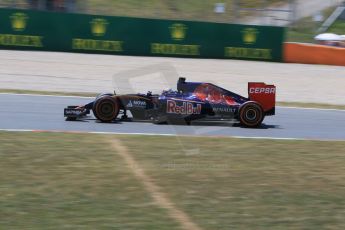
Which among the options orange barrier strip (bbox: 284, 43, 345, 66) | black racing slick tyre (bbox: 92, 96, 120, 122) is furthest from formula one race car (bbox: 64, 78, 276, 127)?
orange barrier strip (bbox: 284, 43, 345, 66)

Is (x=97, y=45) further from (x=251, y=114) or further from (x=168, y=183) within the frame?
(x=168, y=183)

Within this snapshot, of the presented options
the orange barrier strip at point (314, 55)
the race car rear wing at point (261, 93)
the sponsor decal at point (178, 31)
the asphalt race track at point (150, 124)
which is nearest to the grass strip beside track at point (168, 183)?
the asphalt race track at point (150, 124)

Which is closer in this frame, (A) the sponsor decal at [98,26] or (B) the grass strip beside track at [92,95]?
(B) the grass strip beside track at [92,95]

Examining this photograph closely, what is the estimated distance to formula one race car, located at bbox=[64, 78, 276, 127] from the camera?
38.2ft

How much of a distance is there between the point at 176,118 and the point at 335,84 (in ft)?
34.1

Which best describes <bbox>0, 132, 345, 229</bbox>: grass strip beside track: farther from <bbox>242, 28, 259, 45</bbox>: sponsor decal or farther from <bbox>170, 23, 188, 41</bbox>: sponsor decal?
<bbox>242, 28, 259, 45</bbox>: sponsor decal

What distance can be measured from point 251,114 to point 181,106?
1.39m

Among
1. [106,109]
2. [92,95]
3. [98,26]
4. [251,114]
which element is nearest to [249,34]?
[98,26]

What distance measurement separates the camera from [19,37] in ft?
75.3

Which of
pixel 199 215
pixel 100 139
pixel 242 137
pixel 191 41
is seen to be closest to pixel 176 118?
pixel 242 137

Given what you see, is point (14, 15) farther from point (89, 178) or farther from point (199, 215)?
point (199, 215)

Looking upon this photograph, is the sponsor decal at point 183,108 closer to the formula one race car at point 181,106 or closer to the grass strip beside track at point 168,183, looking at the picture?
the formula one race car at point 181,106

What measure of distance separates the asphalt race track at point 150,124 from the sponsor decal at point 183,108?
28cm

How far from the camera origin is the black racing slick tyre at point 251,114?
12008 mm
